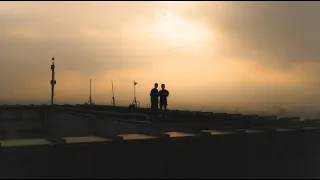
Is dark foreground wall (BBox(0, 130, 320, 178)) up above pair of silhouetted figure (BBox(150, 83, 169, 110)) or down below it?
below

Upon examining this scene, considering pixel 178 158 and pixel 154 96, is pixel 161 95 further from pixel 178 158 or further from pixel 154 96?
pixel 178 158

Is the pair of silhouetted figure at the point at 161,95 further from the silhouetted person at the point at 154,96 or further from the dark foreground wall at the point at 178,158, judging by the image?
the dark foreground wall at the point at 178,158

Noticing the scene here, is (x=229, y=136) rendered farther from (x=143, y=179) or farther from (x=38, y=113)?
(x=38, y=113)

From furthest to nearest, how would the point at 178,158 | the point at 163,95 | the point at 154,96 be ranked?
the point at 154,96 < the point at 163,95 < the point at 178,158

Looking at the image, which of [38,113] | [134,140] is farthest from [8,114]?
[134,140]

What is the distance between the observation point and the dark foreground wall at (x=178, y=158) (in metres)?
8.65

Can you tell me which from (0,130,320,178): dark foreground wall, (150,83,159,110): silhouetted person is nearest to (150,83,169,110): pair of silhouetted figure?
(150,83,159,110): silhouetted person

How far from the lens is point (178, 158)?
10.4m

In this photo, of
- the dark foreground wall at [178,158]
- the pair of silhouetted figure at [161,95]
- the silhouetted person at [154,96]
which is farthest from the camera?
the pair of silhouetted figure at [161,95]

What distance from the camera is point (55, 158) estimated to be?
28.9ft

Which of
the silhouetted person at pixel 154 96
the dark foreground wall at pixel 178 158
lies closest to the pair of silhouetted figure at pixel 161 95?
the silhouetted person at pixel 154 96

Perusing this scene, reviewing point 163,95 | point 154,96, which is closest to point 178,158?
point 163,95

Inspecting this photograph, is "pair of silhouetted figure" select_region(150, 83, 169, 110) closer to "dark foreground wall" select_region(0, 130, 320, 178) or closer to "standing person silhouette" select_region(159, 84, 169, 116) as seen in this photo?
"standing person silhouette" select_region(159, 84, 169, 116)

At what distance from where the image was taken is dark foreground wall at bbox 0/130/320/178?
8.65 m
